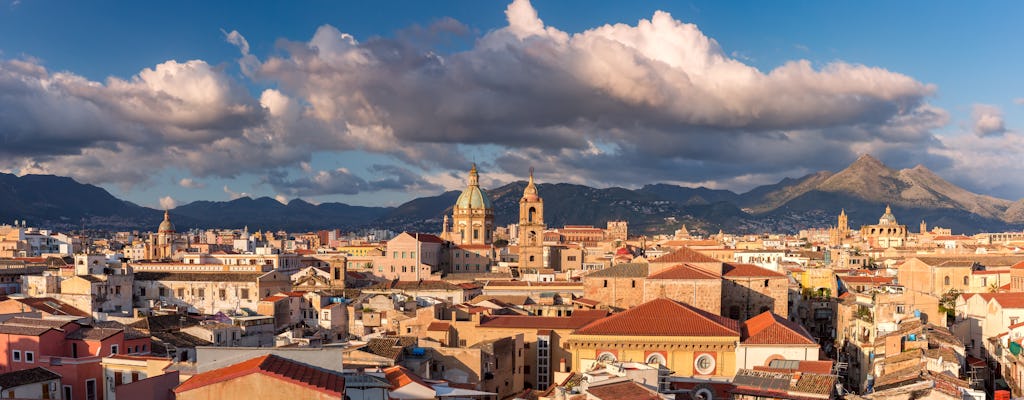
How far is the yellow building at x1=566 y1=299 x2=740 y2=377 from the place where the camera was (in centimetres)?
4338

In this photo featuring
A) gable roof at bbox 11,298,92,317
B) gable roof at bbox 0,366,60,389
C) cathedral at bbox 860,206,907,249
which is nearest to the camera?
gable roof at bbox 0,366,60,389

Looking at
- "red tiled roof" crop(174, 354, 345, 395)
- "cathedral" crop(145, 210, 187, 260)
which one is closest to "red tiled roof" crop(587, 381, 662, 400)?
"red tiled roof" crop(174, 354, 345, 395)

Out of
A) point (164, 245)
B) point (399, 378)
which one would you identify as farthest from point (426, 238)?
point (399, 378)

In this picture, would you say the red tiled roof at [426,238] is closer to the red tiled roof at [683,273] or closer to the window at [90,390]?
the red tiled roof at [683,273]

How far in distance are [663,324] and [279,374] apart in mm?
27247

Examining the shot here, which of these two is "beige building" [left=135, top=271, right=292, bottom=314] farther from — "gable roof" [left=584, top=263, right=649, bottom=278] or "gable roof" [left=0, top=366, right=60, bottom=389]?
"gable roof" [left=0, top=366, right=60, bottom=389]

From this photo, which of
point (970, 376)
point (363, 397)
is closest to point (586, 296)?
point (970, 376)

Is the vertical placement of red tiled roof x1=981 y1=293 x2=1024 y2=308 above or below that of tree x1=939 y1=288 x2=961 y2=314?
above

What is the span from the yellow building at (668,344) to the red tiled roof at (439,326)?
22.9 ft

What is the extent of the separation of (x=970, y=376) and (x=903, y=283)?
37.3m

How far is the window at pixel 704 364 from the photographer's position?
4344 cm

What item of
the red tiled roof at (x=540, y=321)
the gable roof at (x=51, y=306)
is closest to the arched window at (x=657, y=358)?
the red tiled roof at (x=540, y=321)

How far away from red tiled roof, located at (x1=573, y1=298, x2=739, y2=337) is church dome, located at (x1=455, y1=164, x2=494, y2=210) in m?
69.2

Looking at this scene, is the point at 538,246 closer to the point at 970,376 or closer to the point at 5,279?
the point at 5,279
